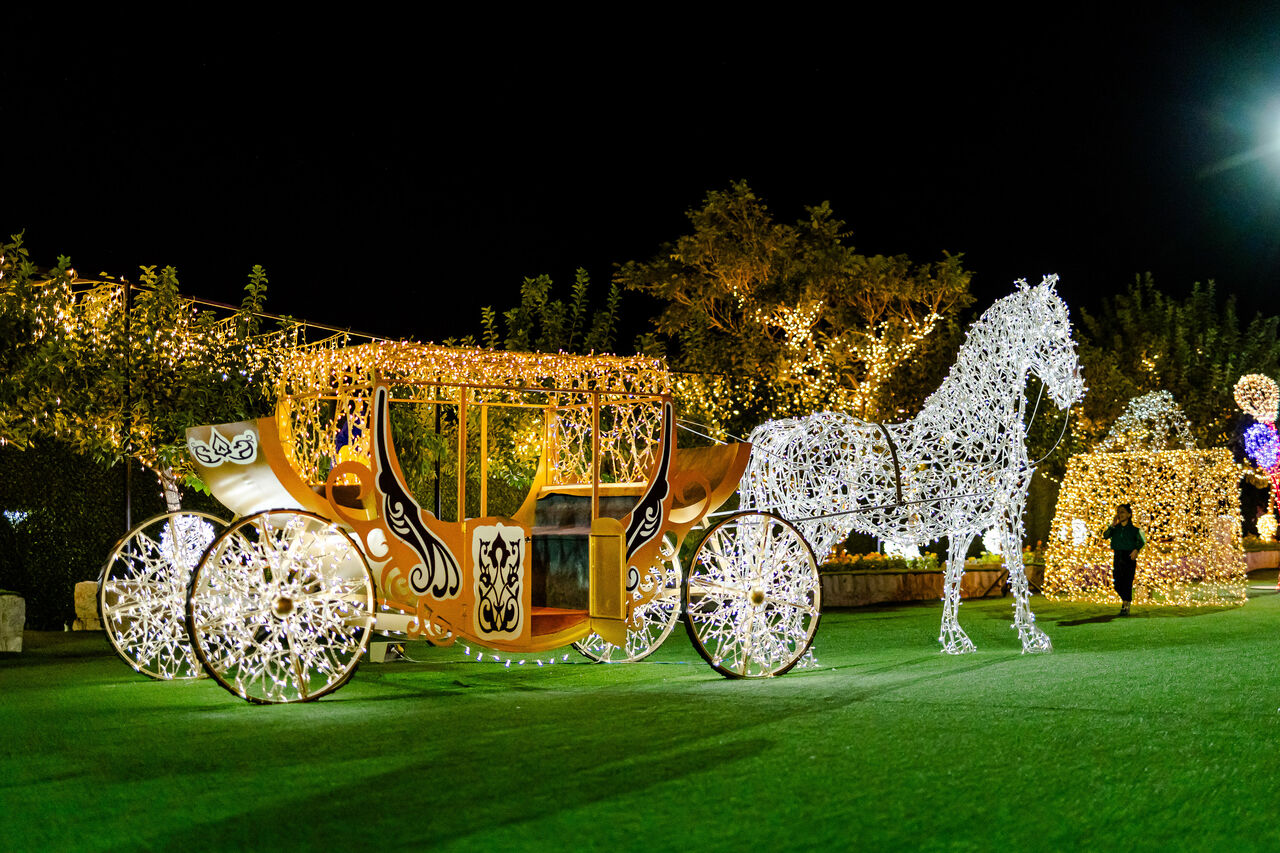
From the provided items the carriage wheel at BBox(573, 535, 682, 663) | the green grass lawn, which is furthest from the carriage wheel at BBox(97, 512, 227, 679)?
the carriage wheel at BBox(573, 535, 682, 663)

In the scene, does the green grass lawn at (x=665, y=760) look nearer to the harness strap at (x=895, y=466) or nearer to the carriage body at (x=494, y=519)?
the carriage body at (x=494, y=519)

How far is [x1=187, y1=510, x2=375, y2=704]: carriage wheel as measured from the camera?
753cm

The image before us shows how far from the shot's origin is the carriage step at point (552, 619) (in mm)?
8469

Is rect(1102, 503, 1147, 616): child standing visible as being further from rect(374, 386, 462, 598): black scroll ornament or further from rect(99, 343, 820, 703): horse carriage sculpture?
rect(374, 386, 462, 598): black scroll ornament

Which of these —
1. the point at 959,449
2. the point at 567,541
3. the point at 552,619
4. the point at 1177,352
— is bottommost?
the point at 552,619

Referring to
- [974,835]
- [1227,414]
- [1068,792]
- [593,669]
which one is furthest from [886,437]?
[1227,414]

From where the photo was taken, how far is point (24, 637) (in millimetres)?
12359

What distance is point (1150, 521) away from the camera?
1656 centimetres

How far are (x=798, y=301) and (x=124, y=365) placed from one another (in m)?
12.3

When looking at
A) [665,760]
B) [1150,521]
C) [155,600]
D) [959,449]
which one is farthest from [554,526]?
[1150,521]

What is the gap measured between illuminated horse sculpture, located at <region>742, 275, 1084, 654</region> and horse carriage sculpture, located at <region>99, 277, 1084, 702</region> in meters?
0.02

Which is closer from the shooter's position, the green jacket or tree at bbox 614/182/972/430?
the green jacket

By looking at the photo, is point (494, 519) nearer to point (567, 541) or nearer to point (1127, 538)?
point (567, 541)

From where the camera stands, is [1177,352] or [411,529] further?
[1177,352]
